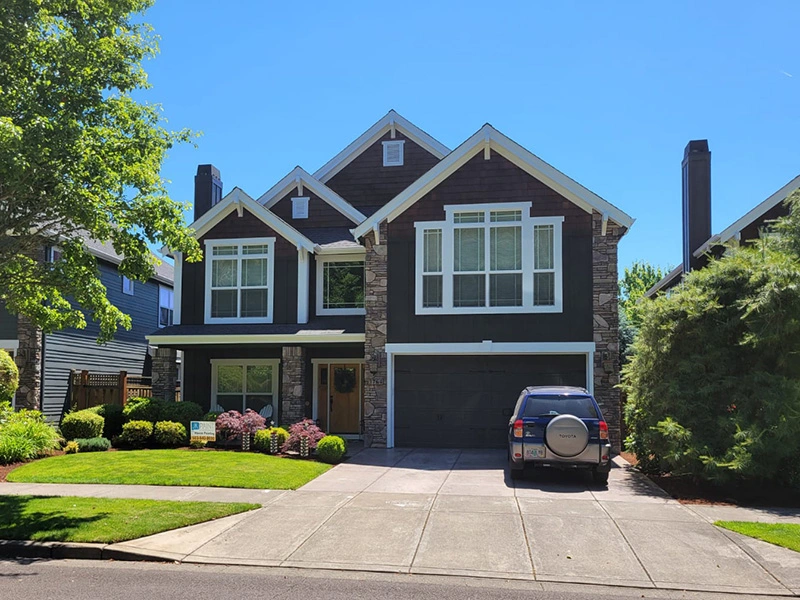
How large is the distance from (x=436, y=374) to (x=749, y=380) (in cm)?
749

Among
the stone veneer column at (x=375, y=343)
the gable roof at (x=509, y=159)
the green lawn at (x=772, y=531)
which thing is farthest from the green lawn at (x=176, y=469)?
the green lawn at (x=772, y=531)

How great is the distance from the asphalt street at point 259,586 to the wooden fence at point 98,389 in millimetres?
12651

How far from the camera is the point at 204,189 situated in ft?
76.6

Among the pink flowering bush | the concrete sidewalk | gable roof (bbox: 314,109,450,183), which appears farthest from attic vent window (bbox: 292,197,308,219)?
the concrete sidewalk

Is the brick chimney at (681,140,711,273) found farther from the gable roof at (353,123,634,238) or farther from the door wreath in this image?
the door wreath

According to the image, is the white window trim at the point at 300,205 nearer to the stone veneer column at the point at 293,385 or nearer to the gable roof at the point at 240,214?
the gable roof at the point at 240,214

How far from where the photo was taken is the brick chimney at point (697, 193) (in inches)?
830

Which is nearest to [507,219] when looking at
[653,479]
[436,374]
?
[436,374]

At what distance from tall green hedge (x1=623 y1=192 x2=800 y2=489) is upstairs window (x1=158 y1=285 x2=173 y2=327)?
749 inches

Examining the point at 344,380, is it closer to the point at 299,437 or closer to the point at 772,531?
the point at 299,437

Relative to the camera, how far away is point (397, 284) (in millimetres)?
17297

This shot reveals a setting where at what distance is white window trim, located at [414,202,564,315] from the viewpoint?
1661cm

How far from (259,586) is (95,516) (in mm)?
3640

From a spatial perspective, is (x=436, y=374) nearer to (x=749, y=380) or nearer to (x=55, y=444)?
(x=749, y=380)
